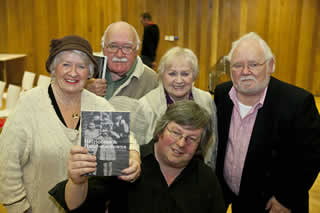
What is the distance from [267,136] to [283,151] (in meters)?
0.15

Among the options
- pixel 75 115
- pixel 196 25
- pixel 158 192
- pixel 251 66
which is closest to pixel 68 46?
pixel 75 115

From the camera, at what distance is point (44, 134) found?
5.48 feet

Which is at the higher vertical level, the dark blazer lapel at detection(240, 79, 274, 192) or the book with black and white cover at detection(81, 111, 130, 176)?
the book with black and white cover at detection(81, 111, 130, 176)

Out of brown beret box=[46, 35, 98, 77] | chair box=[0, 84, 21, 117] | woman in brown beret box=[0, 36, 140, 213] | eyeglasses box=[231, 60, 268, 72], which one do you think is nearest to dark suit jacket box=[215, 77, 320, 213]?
eyeglasses box=[231, 60, 268, 72]

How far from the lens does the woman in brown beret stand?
1.65 metres

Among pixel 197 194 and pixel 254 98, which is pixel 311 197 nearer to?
pixel 254 98

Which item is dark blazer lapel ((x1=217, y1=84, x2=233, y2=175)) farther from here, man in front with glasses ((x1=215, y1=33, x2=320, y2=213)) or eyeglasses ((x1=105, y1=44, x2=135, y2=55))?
eyeglasses ((x1=105, y1=44, x2=135, y2=55))

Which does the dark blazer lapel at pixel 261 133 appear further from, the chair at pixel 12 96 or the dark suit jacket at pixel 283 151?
the chair at pixel 12 96

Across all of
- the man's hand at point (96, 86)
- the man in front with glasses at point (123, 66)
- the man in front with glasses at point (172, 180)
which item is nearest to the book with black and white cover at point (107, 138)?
the man in front with glasses at point (172, 180)

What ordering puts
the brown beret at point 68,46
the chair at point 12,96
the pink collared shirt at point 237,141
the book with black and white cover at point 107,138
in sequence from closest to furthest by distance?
the book with black and white cover at point 107,138
the brown beret at point 68,46
the pink collared shirt at point 237,141
the chair at point 12,96

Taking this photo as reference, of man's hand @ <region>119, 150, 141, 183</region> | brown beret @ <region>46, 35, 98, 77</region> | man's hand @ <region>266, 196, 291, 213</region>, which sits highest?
brown beret @ <region>46, 35, 98, 77</region>

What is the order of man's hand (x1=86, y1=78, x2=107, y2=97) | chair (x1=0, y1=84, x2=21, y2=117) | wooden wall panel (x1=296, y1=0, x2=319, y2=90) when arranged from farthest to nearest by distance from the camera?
wooden wall panel (x1=296, y1=0, x2=319, y2=90) < chair (x1=0, y1=84, x2=21, y2=117) < man's hand (x1=86, y1=78, x2=107, y2=97)

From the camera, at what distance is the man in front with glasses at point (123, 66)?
8.31ft

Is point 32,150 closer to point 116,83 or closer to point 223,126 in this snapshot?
point 116,83
